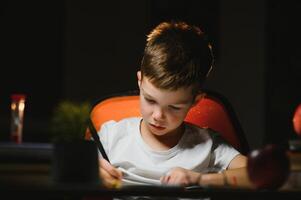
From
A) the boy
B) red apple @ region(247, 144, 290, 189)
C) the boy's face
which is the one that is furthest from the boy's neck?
red apple @ region(247, 144, 290, 189)

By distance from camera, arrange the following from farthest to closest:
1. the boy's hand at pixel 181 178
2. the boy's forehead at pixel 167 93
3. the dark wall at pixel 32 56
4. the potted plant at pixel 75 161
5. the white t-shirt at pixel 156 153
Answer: the dark wall at pixel 32 56, the white t-shirt at pixel 156 153, the boy's forehead at pixel 167 93, the boy's hand at pixel 181 178, the potted plant at pixel 75 161

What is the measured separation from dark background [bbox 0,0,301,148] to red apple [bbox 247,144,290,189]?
5.64 meters

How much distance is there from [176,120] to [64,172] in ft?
1.95

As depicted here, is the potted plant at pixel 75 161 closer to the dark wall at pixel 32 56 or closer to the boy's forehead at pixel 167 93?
the boy's forehead at pixel 167 93

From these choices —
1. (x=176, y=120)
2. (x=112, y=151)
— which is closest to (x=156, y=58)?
(x=176, y=120)

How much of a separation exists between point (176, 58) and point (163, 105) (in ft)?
0.47

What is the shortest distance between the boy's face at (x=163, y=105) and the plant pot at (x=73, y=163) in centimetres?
49

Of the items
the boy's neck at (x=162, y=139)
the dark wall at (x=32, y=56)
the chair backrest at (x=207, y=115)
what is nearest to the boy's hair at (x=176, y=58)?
the boy's neck at (x=162, y=139)

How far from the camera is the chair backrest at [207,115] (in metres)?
2.28

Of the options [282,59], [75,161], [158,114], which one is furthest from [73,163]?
[282,59]

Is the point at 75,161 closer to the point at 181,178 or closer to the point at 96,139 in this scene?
the point at 181,178

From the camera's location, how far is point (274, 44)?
7.36 metres

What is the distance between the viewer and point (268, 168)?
1372 millimetres

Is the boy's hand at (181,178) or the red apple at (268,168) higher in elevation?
the red apple at (268,168)
